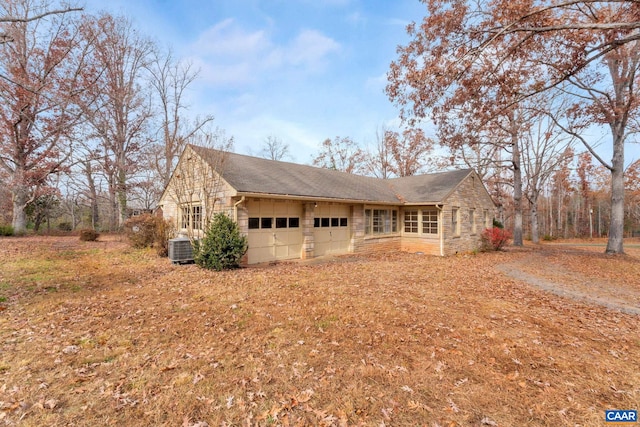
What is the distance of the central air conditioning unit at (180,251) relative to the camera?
9.45 m

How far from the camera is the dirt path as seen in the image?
616 centimetres

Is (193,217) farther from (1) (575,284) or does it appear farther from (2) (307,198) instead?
(1) (575,284)

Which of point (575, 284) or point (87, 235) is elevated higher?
point (87, 235)

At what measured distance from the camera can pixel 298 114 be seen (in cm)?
1722

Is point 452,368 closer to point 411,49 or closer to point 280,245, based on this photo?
point 280,245

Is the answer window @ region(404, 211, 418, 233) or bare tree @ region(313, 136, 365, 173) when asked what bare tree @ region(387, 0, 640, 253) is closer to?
window @ region(404, 211, 418, 233)

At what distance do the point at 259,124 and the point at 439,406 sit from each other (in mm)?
17997

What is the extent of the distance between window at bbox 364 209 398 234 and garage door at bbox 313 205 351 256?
1.17 metres

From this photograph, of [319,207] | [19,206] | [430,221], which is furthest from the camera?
[19,206]

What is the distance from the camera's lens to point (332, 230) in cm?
1262

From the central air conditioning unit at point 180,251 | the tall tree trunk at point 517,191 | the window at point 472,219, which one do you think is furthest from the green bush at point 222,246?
the tall tree trunk at point 517,191

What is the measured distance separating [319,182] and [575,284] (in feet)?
32.1

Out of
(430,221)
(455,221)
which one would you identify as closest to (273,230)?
(430,221)

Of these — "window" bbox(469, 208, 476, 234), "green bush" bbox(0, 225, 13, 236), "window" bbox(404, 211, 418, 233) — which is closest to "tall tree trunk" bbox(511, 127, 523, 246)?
"window" bbox(469, 208, 476, 234)
